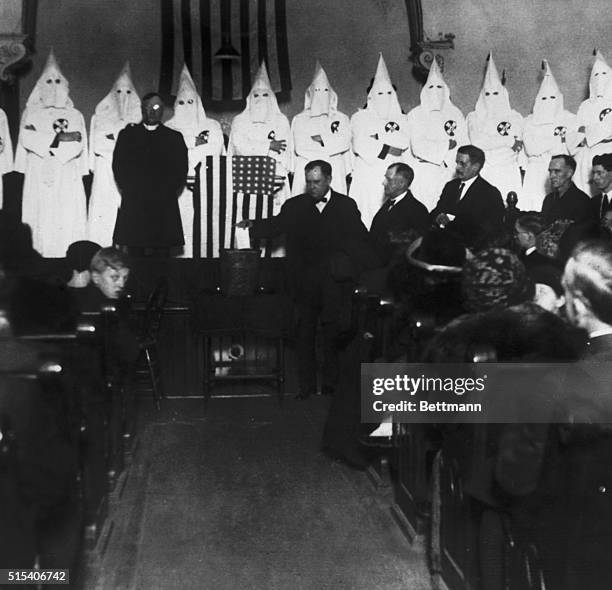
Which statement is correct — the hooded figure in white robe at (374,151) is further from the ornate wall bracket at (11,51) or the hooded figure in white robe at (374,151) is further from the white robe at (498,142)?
the ornate wall bracket at (11,51)

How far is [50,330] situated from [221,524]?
0.80 meters

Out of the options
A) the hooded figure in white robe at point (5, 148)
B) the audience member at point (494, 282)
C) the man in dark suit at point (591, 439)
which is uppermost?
the hooded figure in white robe at point (5, 148)

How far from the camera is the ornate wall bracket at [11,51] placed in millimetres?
2709

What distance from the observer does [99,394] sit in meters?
2.33

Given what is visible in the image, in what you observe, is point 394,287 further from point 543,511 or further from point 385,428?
point 543,511

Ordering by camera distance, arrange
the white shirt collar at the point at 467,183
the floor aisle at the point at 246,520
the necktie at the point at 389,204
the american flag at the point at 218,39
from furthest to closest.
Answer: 1. the white shirt collar at the point at 467,183
2. the necktie at the point at 389,204
3. the american flag at the point at 218,39
4. the floor aisle at the point at 246,520

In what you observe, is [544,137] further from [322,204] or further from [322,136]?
[322,204]

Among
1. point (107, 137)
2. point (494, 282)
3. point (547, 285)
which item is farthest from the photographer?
point (107, 137)

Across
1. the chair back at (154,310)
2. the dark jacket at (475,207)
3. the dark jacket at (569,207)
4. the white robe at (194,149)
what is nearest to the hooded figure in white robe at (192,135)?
the white robe at (194,149)

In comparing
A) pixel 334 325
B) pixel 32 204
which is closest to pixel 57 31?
pixel 32 204

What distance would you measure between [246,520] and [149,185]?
1.74 m

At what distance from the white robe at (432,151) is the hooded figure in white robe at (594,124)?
3.16 ft

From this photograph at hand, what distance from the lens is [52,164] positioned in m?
3.99

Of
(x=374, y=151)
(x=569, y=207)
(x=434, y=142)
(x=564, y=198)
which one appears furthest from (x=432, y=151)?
(x=569, y=207)
